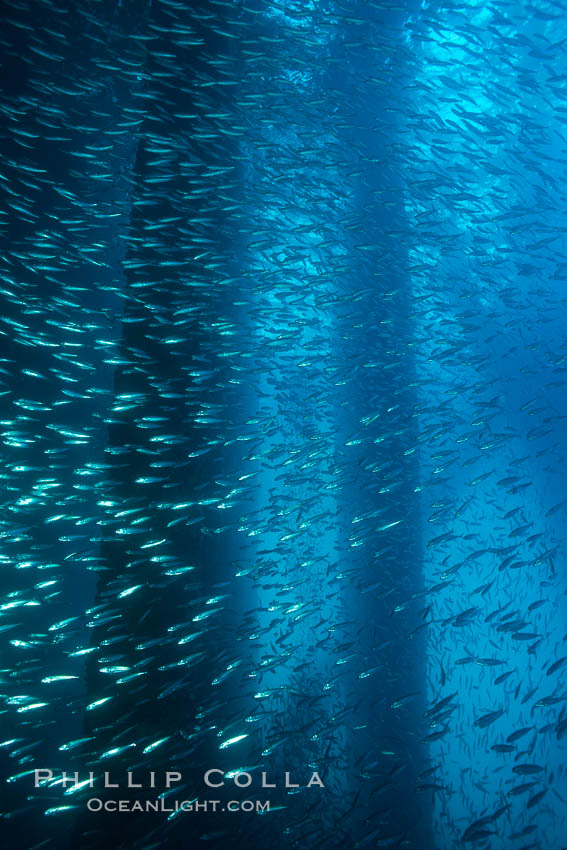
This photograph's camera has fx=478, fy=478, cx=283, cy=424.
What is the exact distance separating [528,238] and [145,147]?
11.2 meters

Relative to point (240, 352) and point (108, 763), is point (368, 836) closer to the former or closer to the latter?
point (108, 763)

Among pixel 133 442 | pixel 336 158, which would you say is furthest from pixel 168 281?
pixel 336 158

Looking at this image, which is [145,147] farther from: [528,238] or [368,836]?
[528,238]

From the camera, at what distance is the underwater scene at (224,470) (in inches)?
220

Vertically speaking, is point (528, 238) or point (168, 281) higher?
point (528, 238)

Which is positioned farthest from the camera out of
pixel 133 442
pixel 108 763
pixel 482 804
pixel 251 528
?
pixel 482 804

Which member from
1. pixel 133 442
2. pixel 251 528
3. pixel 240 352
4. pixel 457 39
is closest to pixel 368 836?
pixel 251 528

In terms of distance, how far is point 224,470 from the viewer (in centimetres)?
721

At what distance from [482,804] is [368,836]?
6.78 m

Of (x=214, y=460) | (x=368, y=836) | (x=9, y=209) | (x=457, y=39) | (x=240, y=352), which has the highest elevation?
(x=457, y=39)

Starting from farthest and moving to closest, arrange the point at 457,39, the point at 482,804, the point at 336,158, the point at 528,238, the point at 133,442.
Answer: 1. the point at 457,39
2. the point at 528,238
3. the point at 336,158
4. the point at 482,804
5. the point at 133,442

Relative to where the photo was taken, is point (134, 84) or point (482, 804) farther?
point (482, 804)

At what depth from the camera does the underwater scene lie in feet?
18.3

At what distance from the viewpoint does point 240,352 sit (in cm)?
678
